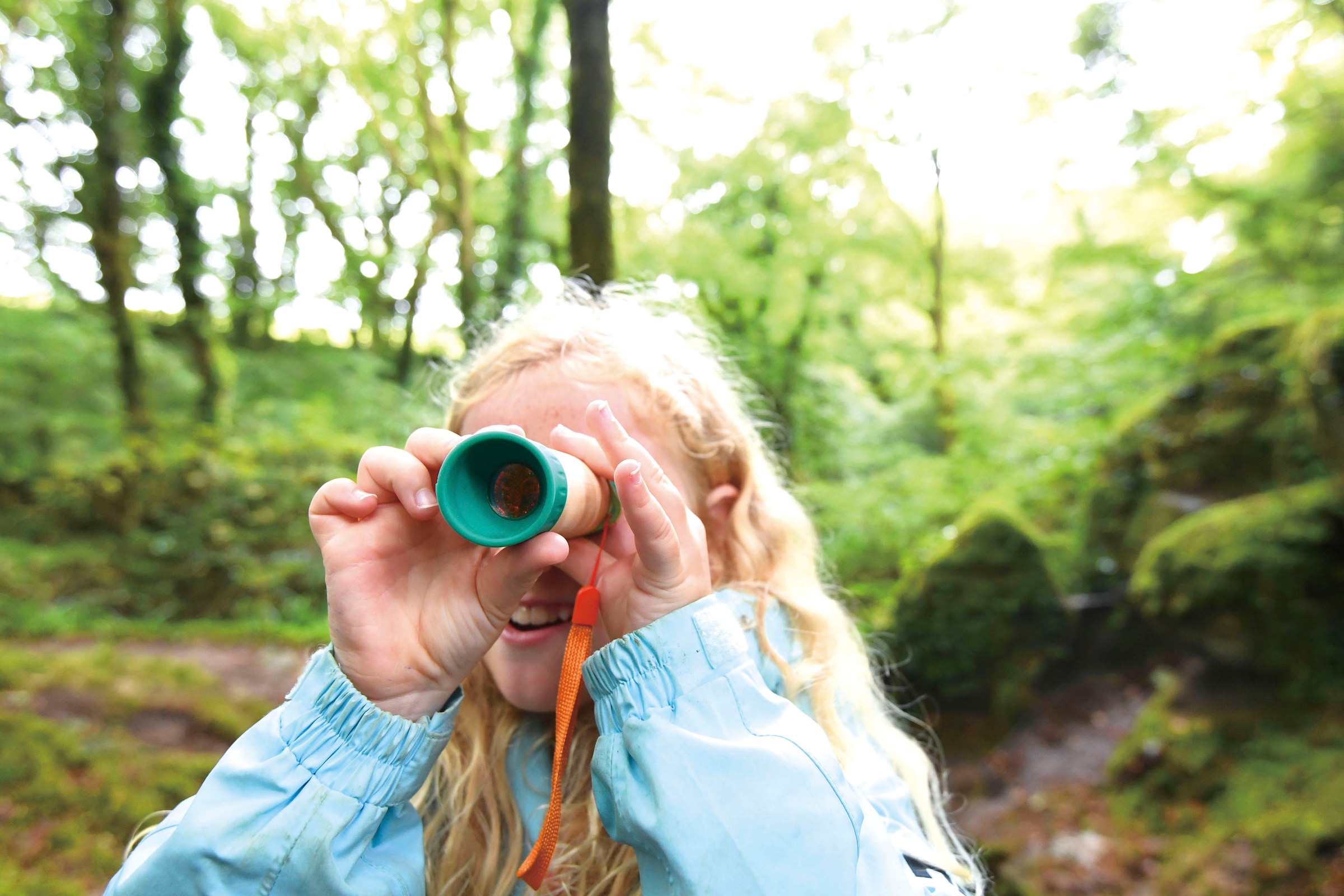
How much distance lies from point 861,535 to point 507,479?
4489 mm

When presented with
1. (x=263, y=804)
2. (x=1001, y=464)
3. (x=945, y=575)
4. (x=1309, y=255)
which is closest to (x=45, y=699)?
(x=263, y=804)

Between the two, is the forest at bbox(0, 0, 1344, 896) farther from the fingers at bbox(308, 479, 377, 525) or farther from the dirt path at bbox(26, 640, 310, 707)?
the fingers at bbox(308, 479, 377, 525)

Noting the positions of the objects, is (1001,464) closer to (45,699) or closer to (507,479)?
(507,479)

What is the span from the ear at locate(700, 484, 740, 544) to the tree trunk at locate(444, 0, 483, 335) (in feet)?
22.2

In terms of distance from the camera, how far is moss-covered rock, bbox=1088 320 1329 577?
4883 mm

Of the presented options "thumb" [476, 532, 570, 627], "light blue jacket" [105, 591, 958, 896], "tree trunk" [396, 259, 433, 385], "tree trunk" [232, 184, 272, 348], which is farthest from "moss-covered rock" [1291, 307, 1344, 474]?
"tree trunk" [232, 184, 272, 348]

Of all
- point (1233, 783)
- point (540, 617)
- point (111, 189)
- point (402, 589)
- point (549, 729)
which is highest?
point (111, 189)

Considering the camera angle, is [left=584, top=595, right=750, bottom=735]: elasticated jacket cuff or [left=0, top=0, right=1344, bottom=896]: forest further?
[left=0, top=0, right=1344, bottom=896]: forest

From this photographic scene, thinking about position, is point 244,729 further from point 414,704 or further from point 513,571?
point 513,571

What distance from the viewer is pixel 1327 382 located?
12.1 ft

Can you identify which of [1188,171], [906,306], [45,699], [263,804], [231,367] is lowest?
[45,699]

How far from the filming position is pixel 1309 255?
20.7ft

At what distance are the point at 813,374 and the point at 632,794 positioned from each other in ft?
14.7

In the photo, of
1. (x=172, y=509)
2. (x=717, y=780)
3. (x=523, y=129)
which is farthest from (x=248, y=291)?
(x=717, y=780)
